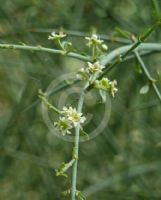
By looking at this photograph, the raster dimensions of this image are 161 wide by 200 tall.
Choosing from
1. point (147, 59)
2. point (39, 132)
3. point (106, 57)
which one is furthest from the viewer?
point (39, 132)

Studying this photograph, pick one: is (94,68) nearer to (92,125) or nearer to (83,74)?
(83,74)

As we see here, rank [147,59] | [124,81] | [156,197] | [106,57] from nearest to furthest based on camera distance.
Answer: [106,57]
[156,197]
[147,59]
[124,81]

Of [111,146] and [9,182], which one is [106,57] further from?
[9,182]

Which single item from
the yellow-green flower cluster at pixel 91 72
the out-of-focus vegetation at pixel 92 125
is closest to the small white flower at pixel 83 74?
the yellow-green flower cluster at pixel 91 72

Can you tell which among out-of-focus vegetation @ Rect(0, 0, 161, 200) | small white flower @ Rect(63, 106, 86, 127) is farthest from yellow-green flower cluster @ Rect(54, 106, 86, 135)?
out-of-focus vegetation @ Rect(0, 0, 161, 200)

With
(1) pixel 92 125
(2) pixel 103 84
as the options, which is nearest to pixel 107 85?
(2) pixel 103 84

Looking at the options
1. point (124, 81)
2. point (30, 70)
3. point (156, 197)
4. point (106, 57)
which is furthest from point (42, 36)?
point (106, 57)

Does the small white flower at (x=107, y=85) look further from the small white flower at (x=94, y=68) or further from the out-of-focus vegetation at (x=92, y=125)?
the out-of-focus vegetation at (x=92, y=125)

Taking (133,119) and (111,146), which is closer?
(111,146)
